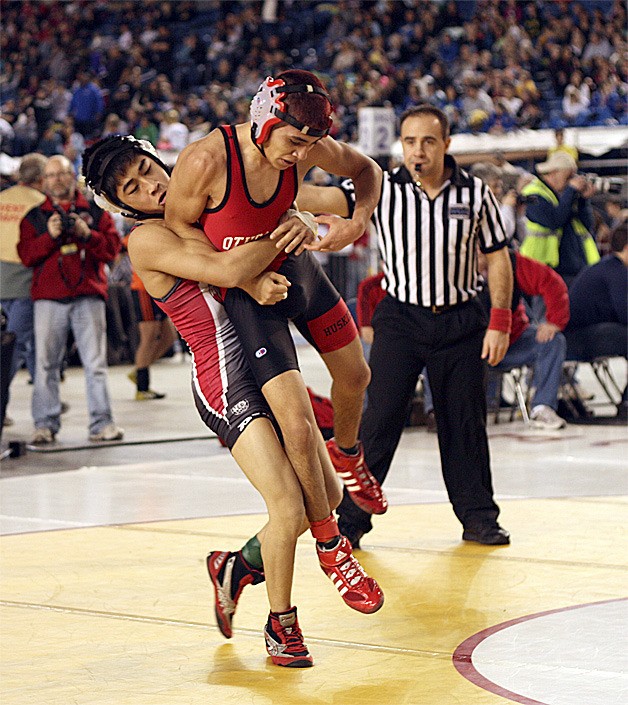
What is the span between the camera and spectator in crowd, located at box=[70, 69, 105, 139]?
23688 mm

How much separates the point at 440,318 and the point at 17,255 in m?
4.56

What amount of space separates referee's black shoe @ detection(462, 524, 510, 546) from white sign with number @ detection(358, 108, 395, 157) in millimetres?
4732

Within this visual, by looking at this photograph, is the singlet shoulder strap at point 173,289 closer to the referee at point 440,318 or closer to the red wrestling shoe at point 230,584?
the red wrestling shoe at point 230,584

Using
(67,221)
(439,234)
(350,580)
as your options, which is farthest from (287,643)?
(67,221)

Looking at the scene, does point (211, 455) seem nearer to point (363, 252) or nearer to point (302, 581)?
point (302, 581)

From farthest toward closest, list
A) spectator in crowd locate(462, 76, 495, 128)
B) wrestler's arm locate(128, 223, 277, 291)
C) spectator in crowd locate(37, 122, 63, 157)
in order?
spectator in crowd locate(37, 122, 63, 157)
spectator in crowd locate(462, 76, 495, 128)
wrestler's arm locate(128, 223, 277, 291)

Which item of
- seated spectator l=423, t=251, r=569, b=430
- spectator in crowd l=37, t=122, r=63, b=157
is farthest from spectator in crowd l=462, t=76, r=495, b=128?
seated spectator l=423, t=251, r=569, b=430

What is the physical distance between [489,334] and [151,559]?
168cm

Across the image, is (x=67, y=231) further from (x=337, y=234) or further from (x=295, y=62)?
(x=295, y=62)

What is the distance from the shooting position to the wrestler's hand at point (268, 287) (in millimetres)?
4262

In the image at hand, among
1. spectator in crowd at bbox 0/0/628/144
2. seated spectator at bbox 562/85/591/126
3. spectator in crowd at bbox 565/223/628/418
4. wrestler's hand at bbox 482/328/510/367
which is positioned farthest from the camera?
spectator in crowd at bbox 0/0/628/144

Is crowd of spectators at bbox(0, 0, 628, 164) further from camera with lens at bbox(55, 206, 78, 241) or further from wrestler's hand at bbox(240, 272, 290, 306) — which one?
wrestler's hand at bbox(240, 272, 290, 306)

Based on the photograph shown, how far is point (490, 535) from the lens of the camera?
5.93 meters

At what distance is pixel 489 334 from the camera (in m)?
5.84
